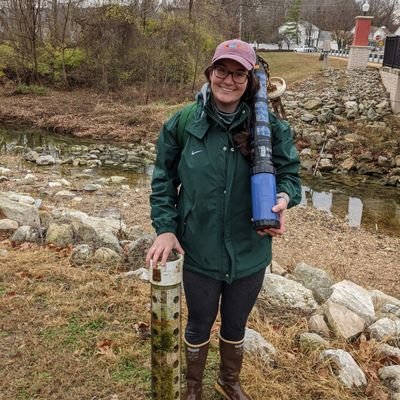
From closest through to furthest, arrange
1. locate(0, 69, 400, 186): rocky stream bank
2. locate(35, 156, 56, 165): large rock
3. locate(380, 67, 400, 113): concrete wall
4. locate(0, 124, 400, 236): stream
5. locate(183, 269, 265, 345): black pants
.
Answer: locate(183, 269, 265, 345): black pants < locate(0, 124, 400, 236): stream < locate(35, 156, 56, 165): large rock < locate(0, 69, 400, 186): rocky stream bank < locate(380, 67, 400, 113): concrete wall

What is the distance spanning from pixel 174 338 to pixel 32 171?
1022cm

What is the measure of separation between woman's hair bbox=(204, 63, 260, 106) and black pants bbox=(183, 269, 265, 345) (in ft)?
2.89

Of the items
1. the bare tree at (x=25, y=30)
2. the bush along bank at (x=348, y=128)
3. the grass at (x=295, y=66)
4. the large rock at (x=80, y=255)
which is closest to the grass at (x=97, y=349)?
the large rock at (x=80, y=255)

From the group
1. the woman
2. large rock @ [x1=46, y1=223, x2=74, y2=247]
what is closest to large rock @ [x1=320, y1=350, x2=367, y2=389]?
the woman

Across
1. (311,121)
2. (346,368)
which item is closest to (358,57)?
(311,121)

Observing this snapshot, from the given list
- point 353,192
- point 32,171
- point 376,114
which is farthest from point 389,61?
→ point 32,171

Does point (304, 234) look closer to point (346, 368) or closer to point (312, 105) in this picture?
point (346, 368)

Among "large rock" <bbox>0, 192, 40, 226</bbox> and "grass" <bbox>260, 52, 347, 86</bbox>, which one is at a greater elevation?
"grass" <bbox>260, 52, 347, 86</bbox>

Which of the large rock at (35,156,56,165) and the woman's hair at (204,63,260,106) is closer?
the woman's hair at (204,63,260,106)

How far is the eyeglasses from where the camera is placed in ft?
6.47

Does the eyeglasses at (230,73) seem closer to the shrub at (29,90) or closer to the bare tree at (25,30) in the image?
the shrub at (29,90)

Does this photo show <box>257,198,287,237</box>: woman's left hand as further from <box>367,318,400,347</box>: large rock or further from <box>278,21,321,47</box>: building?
<box>278,21,321,47</box>: building

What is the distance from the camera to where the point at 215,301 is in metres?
2.28

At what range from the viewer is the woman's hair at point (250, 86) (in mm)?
2049
